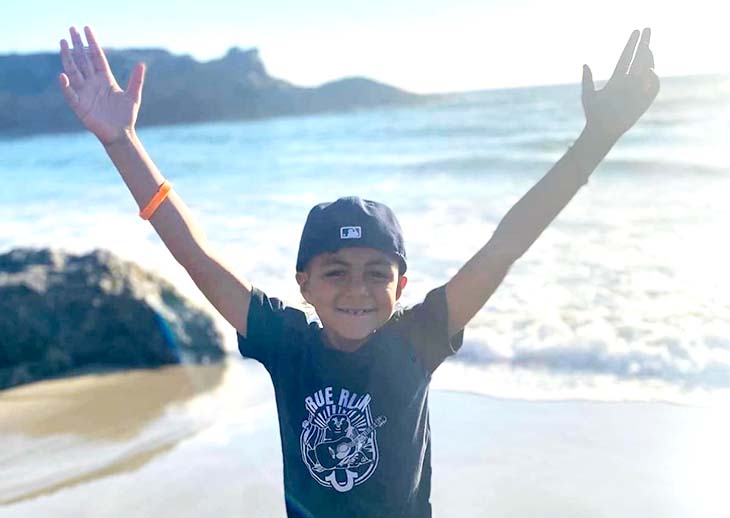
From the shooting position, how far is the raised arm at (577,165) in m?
2.14

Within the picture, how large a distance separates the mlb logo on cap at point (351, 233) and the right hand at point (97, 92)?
2.08 feet

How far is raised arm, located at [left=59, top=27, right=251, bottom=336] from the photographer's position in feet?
7.38

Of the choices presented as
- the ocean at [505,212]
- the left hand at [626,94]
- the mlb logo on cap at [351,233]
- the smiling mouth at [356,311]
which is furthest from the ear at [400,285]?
the ocean at [505,212]

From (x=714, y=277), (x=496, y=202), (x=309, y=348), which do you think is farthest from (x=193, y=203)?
(x=309, y=348)

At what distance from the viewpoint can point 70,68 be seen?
91.2 inches

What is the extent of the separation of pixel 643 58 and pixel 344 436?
3.80 feet

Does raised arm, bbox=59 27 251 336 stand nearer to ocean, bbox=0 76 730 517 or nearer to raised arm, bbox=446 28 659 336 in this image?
raised arm, bbox=446 28 659 336

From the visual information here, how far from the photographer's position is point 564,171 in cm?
215

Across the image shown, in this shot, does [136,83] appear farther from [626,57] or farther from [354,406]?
[626,57]

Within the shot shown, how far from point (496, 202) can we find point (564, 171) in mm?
10119

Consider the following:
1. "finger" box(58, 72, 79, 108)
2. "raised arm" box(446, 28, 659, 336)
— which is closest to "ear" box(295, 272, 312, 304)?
"raised arm" box(446, 28, 659, 336)

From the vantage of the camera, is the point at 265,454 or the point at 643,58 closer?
the point at 643,58

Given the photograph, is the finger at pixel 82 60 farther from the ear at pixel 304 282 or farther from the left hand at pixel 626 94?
the left hand at pixel 626 94

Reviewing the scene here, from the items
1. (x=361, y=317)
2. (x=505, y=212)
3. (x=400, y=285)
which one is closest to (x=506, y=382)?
(x=400, y=285)
